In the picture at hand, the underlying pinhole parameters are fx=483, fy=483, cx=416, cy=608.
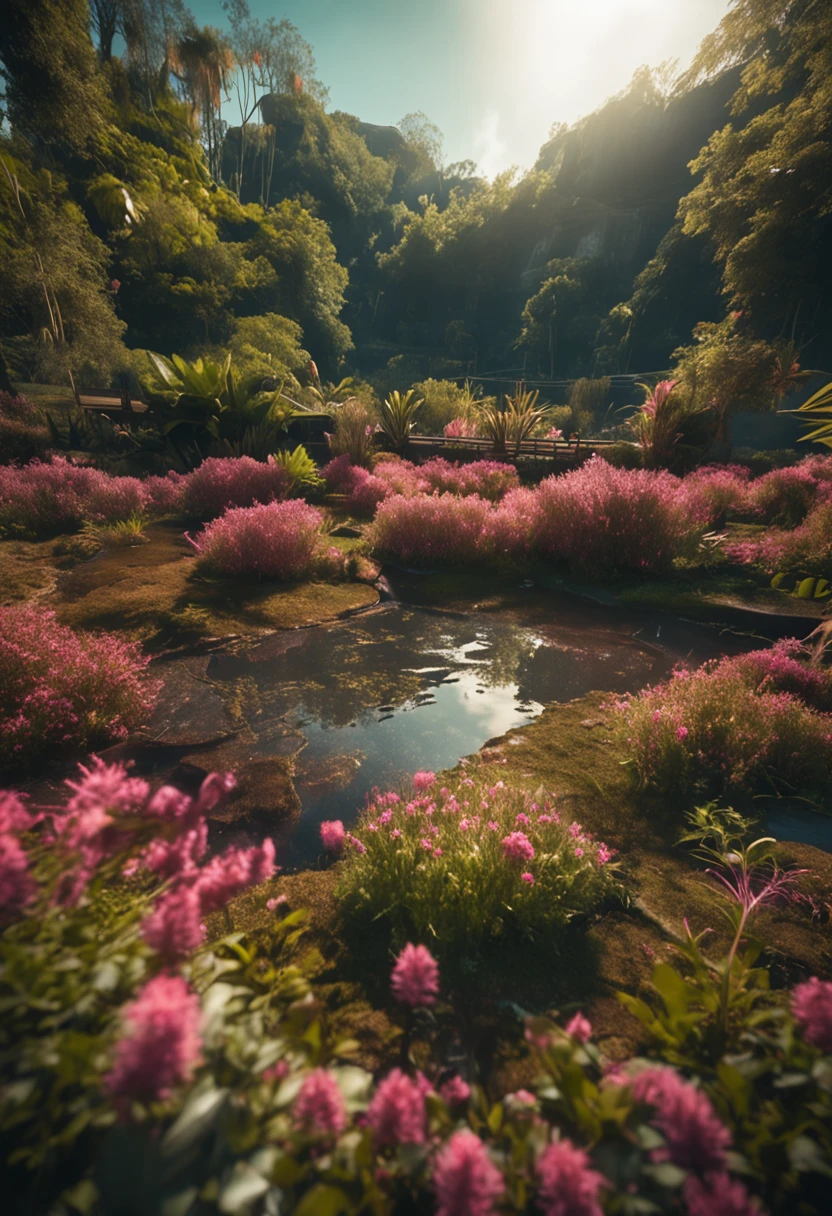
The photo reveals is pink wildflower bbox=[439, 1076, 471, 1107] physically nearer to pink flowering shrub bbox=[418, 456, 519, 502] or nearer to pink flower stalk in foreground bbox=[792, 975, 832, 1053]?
pink flower stalk in foreground bbox=[792, 975, 832, 1053]

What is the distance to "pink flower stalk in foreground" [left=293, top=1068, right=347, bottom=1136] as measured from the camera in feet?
2.65

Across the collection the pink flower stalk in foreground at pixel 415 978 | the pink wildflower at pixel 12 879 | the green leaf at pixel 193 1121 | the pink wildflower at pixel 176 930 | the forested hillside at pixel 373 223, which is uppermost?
the forested hillside at pixel 373 223

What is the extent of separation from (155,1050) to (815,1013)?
1235 mm

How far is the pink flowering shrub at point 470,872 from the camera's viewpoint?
2139mm

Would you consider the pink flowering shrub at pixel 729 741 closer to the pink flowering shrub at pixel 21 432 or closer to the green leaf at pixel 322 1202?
the green leaf at pixel 322 1202

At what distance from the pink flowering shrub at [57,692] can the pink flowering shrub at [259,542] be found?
301 cm

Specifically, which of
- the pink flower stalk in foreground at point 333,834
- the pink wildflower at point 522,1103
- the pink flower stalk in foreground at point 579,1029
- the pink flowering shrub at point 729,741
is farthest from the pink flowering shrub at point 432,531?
the pink wildflower at point 522,1103

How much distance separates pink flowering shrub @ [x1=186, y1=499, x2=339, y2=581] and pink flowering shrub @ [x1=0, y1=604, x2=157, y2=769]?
3012mm

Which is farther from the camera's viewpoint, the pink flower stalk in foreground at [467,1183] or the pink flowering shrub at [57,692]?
A: the pink flowering shrub at [57,692]

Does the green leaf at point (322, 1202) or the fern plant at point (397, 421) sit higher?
the fern plant at point (397, 421)

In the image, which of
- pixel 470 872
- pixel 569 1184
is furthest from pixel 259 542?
pixel 569 1184

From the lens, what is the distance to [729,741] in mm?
3287

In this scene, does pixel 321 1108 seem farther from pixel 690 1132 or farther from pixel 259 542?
pixel 259 542

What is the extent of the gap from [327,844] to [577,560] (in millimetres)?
6239
